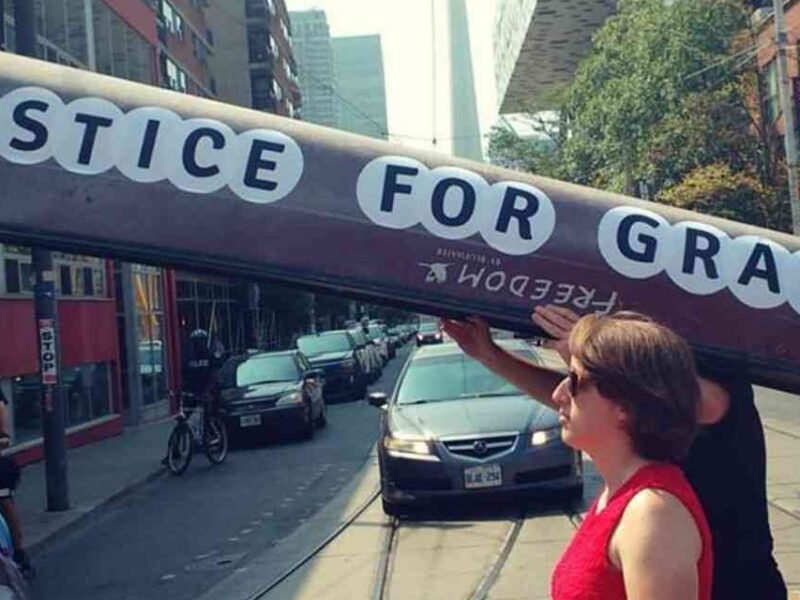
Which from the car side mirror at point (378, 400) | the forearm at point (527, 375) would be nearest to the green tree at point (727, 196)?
the car side mirror at point (378, 400)

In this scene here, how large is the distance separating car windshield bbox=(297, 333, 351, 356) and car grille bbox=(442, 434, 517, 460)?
18041 mm

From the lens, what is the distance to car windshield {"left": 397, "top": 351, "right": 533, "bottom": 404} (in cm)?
1134

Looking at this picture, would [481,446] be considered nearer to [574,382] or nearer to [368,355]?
[574,382]

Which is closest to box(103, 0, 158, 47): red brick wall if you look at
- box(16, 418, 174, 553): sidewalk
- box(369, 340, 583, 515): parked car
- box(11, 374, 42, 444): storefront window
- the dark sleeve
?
box(16, 418, 174, 553): sidewalk

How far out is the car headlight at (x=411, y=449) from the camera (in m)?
9.99

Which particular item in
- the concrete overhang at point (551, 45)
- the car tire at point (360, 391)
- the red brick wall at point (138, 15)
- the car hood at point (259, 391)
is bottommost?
the car tire at point (360, 391)

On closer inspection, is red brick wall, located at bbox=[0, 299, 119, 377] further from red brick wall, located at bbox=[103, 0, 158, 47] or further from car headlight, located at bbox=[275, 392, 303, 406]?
red brick wall, located at bbox=[103, 0, 158, 47]

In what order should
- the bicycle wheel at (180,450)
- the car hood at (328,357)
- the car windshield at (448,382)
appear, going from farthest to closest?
the car hood at (328,357)
the bicycle wheel at (180,450)
the car windshield at (448,382)

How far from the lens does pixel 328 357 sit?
27.4 m

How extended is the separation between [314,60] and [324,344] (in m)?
98.1

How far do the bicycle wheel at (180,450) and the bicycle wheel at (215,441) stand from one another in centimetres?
42

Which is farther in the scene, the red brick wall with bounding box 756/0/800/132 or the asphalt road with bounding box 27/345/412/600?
the red brick wall with bounding box 756/0/800/132

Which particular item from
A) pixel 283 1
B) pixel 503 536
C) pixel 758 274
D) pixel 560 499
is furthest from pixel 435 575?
pixel 283 1

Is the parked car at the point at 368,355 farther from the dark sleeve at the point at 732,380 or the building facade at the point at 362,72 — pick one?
the building facade at the point at 362,72
